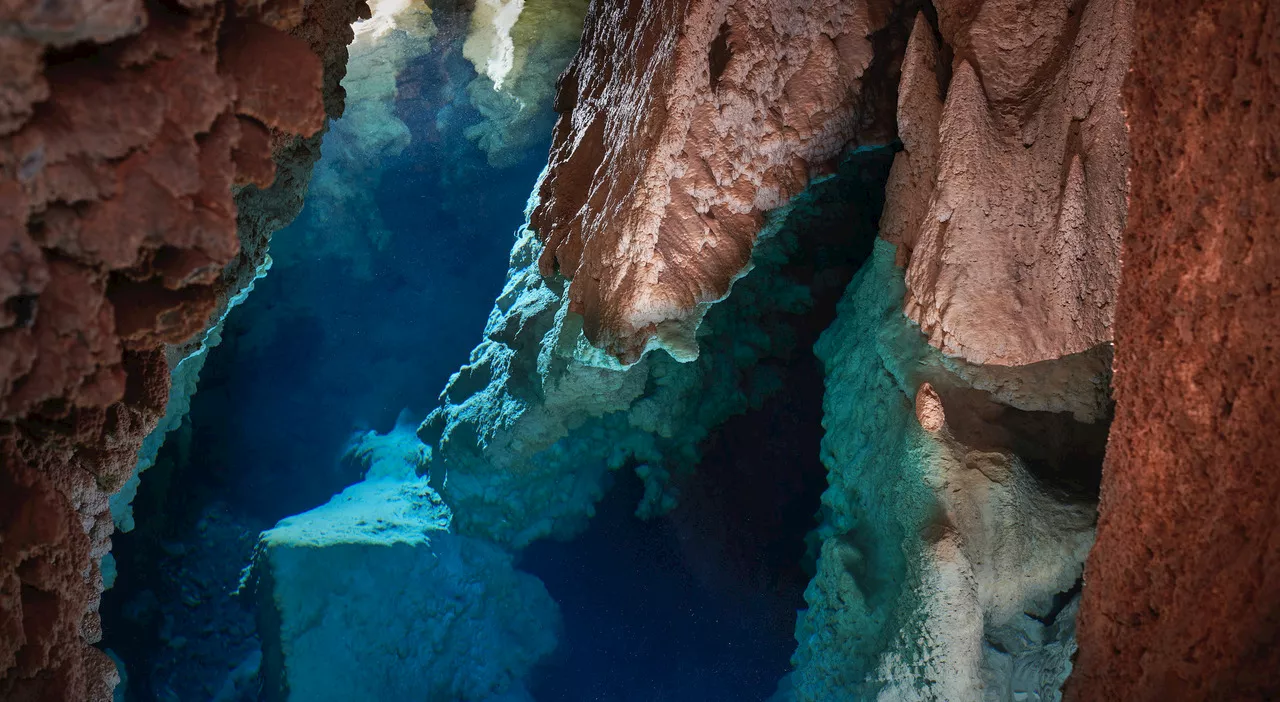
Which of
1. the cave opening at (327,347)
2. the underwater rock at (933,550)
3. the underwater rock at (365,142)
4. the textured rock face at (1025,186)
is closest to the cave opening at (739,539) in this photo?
the underwater rock at (933,550)

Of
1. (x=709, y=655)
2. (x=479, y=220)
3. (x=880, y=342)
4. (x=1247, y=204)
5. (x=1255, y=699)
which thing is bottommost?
(x=1255, y=699)

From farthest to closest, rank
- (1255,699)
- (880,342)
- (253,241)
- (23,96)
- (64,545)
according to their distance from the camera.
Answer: (253,241), (880,342), (64,545), (1255,699), (23,96)

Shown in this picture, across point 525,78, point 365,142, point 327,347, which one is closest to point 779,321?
point 327,347

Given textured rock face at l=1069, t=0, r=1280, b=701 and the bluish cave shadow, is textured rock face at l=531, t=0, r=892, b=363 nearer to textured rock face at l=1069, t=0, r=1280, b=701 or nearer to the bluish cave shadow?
→ the bluish cave shadow

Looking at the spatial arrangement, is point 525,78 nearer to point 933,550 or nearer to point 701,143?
point 701,143

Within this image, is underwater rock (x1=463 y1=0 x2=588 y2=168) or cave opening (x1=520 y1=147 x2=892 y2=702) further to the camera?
underwater rock (x1=463 y1=0 x2=588 y2=168)

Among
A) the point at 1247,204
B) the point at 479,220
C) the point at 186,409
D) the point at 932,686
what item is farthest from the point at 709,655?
the point at 479,220

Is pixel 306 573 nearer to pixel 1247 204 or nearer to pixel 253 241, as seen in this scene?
pixel 253 241

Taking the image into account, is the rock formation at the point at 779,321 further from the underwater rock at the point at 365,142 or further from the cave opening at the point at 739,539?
the underwater rock at the point at 365,142

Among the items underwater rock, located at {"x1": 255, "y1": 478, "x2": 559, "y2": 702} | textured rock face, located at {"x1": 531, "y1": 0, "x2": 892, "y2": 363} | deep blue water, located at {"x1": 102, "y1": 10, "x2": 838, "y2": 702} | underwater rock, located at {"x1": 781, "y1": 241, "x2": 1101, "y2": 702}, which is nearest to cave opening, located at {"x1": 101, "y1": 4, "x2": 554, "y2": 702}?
deep blue water, located at {"x1": 102, "y1": 10, "x2": 838, "y2": 702}
